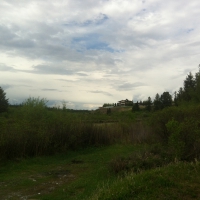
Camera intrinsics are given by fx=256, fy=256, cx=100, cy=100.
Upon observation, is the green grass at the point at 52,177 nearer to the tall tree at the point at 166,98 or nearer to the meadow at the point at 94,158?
the meadow at the point at 94,158

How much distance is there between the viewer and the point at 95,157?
14.5m

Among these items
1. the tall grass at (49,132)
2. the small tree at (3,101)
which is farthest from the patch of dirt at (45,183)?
the small tree at (3,101)

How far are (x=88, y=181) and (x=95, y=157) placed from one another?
18.1 ft

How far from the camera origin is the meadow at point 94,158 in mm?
6268

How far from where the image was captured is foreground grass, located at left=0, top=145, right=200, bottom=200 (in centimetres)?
558

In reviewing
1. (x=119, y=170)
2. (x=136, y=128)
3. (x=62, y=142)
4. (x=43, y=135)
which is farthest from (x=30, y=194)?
(x=136, y=128)

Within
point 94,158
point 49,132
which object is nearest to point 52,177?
point 94,158

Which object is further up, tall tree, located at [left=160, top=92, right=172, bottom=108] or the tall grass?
tall tree, located at [left=160, top=92, right=172, bottom=108]

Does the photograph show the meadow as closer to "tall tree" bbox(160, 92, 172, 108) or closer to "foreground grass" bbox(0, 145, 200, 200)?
"foreground grass" bbox(0, 145, 200, 200)

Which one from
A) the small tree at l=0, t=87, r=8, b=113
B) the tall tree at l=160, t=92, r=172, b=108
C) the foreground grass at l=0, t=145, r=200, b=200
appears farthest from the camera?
the tall tree at l=160, t=92, r=172, b=108

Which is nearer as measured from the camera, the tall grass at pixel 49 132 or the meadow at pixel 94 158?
the meadow at pixel 94 158

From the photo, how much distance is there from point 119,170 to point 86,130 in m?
9.32

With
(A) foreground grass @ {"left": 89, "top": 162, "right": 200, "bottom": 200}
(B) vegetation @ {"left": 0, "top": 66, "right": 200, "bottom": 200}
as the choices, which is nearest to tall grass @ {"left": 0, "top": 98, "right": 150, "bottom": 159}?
(B) vegetation @ {"left": 0, "top": 66, "right": 200, "bottom": 200}

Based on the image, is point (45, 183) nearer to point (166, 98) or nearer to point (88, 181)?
point (88, 181)
